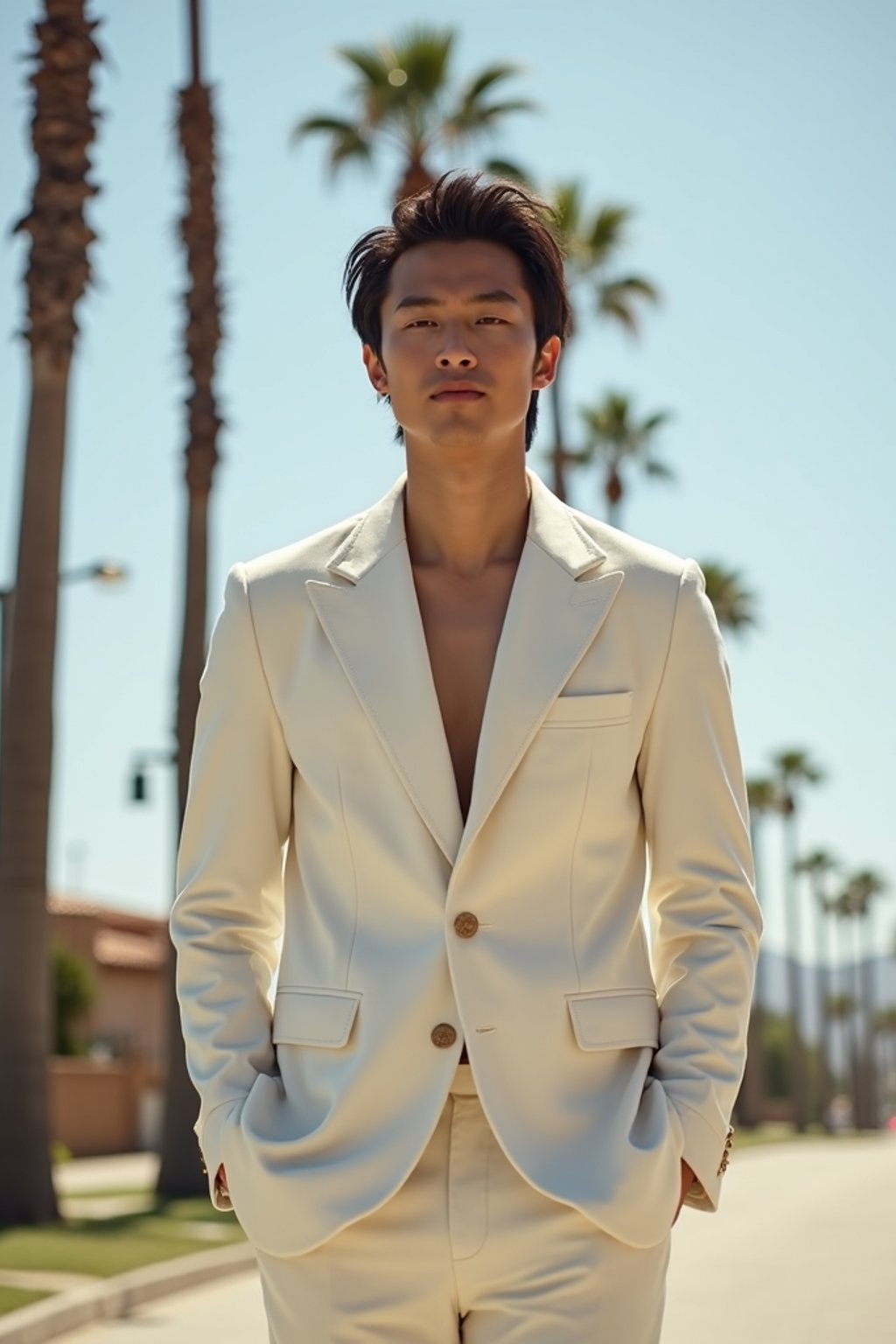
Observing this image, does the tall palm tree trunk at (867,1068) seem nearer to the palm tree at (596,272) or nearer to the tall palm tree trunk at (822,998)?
the tall palm tree trunk at (822,998)

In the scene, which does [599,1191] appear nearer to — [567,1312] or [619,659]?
[567,1312]

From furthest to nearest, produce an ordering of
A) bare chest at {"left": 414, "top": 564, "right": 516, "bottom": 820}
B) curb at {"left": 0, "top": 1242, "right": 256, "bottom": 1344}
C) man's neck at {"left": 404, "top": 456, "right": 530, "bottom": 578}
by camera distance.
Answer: curb at {"left": 0, "top": 1242, "right": 256, "bottom": 1344} → man's neck at {"left": 404, "top": 456, "right": 530, "bottom": 578} → bare chest at {"left": 414, "top": 564, "right": 516, "bottom": 820}

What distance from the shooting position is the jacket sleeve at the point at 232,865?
3.60 m

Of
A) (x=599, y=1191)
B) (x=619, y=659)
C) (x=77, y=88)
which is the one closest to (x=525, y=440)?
(x=619, y=659)

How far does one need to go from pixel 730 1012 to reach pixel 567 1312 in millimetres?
595

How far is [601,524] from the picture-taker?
3969 millimetres

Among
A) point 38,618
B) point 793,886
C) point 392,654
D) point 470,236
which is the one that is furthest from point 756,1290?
point 793,886

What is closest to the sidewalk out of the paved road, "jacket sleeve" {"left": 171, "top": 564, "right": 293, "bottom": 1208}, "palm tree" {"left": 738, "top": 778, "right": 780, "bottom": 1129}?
the paved road

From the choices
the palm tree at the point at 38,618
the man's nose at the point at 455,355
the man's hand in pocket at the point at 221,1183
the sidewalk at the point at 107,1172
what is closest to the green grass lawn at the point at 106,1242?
the palm tree at the point at 38,618

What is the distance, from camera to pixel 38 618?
18.1m

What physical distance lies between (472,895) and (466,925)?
0.17ft

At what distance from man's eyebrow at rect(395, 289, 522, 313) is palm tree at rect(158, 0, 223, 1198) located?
18.1 metres

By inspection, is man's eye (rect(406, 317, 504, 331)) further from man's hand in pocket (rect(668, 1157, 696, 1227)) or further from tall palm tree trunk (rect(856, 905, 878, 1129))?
tall palm tree trunk (rect(856, 905, 878, 1129))

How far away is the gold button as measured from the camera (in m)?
3.47
